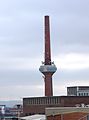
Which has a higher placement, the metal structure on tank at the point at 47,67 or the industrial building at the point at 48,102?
the metal structure on tank at the point at 47,67

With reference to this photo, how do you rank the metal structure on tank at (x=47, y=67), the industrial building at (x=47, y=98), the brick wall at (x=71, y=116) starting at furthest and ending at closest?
the metal structure on tank at (x=47, y=67) → the industrial building at (x=47, y=98) → the brick wall at (x=71, y=116)

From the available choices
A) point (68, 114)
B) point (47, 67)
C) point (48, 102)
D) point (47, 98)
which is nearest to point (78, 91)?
point (47, 67)

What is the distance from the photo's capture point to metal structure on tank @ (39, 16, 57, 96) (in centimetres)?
13875

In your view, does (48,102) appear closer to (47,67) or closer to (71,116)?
(47,67)

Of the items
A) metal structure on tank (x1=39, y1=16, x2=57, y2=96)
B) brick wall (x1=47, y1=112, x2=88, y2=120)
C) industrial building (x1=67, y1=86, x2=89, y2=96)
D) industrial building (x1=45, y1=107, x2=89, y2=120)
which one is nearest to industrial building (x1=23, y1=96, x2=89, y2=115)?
metal structure on tank (x1=39, y1=16, x2=57, y2=96)

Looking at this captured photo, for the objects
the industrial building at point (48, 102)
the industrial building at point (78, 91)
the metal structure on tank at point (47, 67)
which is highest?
the metal structure on tank at point (47, 67)

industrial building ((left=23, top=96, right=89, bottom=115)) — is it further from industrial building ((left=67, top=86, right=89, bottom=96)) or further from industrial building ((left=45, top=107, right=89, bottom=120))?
industrial building ((left=45, top=107, right=89, bottom=120))

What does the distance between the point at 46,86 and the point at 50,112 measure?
7763 cm

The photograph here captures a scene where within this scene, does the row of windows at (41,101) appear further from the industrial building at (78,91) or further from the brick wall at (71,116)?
the brick wall at (71,116)

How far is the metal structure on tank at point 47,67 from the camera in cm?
13875

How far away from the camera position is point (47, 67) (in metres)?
144

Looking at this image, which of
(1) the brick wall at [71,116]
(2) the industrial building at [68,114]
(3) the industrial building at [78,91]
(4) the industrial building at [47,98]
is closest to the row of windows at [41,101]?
(4) the industrial building at [47,98]

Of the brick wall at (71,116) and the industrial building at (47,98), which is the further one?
the industrial building at (47,98)

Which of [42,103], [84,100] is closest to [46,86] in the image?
[42,103]
